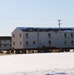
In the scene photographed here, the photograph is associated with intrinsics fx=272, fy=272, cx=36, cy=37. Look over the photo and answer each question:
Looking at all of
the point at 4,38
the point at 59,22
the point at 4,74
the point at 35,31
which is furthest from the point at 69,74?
the point at 4,38

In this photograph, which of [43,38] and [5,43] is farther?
[5,43]

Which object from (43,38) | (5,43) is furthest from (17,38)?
(5,43)

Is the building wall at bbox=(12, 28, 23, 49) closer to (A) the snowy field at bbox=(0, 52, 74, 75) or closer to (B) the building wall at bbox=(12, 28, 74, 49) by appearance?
(B) the building wall at bbox=(12, 28, 74, 49)

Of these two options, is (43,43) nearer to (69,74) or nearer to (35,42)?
(35,42)

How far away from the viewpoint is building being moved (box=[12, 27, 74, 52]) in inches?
2798

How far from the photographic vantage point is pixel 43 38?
71.8 m

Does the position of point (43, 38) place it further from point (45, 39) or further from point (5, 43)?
point (5, 43)

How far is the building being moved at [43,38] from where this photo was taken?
71.1 meters

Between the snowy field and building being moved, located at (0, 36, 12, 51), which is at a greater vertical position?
building being moved, located at (0, 36, 12, 51)

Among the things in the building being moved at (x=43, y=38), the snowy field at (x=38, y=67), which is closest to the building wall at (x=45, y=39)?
the building being moved at (x=43, y=38)

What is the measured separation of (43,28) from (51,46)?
5452 mm

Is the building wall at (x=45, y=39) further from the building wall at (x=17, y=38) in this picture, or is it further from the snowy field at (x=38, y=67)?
the snowy field at (x=38, y=67)

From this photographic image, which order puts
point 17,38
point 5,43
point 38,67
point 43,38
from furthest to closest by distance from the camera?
point 5,43 < point 17,38 < point 43,38 < point 38,67

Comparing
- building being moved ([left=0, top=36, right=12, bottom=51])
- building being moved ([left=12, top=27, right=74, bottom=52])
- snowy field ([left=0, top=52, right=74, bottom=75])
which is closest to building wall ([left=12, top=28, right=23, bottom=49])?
building being moved ([left=12, top=27, right=74, bottom=52])
